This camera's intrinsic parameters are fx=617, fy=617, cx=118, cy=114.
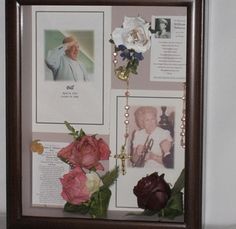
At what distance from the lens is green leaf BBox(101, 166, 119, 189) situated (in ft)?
2.72

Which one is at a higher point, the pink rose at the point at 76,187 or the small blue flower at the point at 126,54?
the small blue flower at the point at 126,54

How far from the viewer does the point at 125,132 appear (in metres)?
0.82

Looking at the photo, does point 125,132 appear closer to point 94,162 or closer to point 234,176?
point 94,162

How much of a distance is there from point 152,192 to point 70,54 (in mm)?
213

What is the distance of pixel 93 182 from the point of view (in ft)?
2.71

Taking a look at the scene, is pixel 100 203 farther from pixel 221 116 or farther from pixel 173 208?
pixel 221 116

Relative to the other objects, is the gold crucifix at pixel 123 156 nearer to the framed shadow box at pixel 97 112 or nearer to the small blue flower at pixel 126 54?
the framed shadow box at pixel 97 112

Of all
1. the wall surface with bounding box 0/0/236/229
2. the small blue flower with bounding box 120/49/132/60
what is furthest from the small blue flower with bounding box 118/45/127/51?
the wall surface with bounding box 0/0/236/229

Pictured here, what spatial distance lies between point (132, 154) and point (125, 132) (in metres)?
0.03

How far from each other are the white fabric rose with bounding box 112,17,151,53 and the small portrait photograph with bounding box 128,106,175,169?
0.27ft

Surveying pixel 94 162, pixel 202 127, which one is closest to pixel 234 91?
pixel 202 127

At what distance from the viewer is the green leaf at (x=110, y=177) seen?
83cm

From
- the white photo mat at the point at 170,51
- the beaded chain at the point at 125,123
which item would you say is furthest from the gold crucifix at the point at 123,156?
the white photo mat at the point at 170,51
